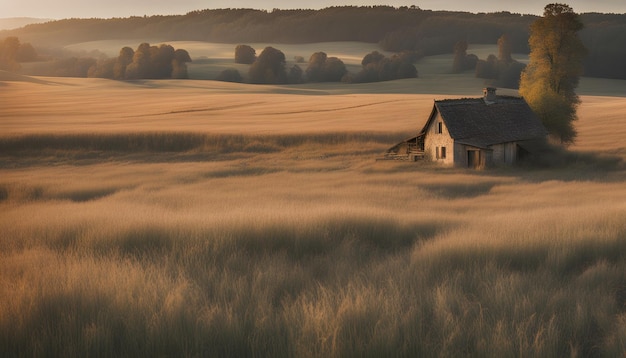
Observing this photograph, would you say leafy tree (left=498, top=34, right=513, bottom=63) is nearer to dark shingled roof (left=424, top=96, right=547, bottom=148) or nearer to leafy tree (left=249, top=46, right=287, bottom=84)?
leafy tree (left=249, top=46, right=287, bottom=84)

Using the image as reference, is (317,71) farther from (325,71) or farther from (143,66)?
(143,66)

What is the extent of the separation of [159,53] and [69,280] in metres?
122

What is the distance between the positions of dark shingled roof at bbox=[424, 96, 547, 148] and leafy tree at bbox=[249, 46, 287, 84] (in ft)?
253

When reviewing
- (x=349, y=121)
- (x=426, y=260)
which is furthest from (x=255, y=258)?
(x=349, y=121)

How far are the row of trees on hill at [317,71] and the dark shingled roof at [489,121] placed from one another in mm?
75624

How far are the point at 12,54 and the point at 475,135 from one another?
369 ft

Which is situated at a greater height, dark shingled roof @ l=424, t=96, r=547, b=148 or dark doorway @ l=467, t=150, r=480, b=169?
dark shingled roof @ l=424, t=96, r=547, b=148

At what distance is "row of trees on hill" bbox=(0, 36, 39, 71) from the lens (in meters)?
120

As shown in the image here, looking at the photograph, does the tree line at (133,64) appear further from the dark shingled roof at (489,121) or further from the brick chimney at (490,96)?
the dark shingled roof at (489,121)

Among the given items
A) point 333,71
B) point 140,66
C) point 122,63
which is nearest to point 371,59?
point 333,71

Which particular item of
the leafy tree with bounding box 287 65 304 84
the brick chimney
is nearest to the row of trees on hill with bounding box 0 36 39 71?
the leafy tree with bounding box 287 65 304 84

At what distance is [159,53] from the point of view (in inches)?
4806

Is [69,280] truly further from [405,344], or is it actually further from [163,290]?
[405,344]

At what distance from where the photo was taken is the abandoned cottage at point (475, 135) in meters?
40.5
